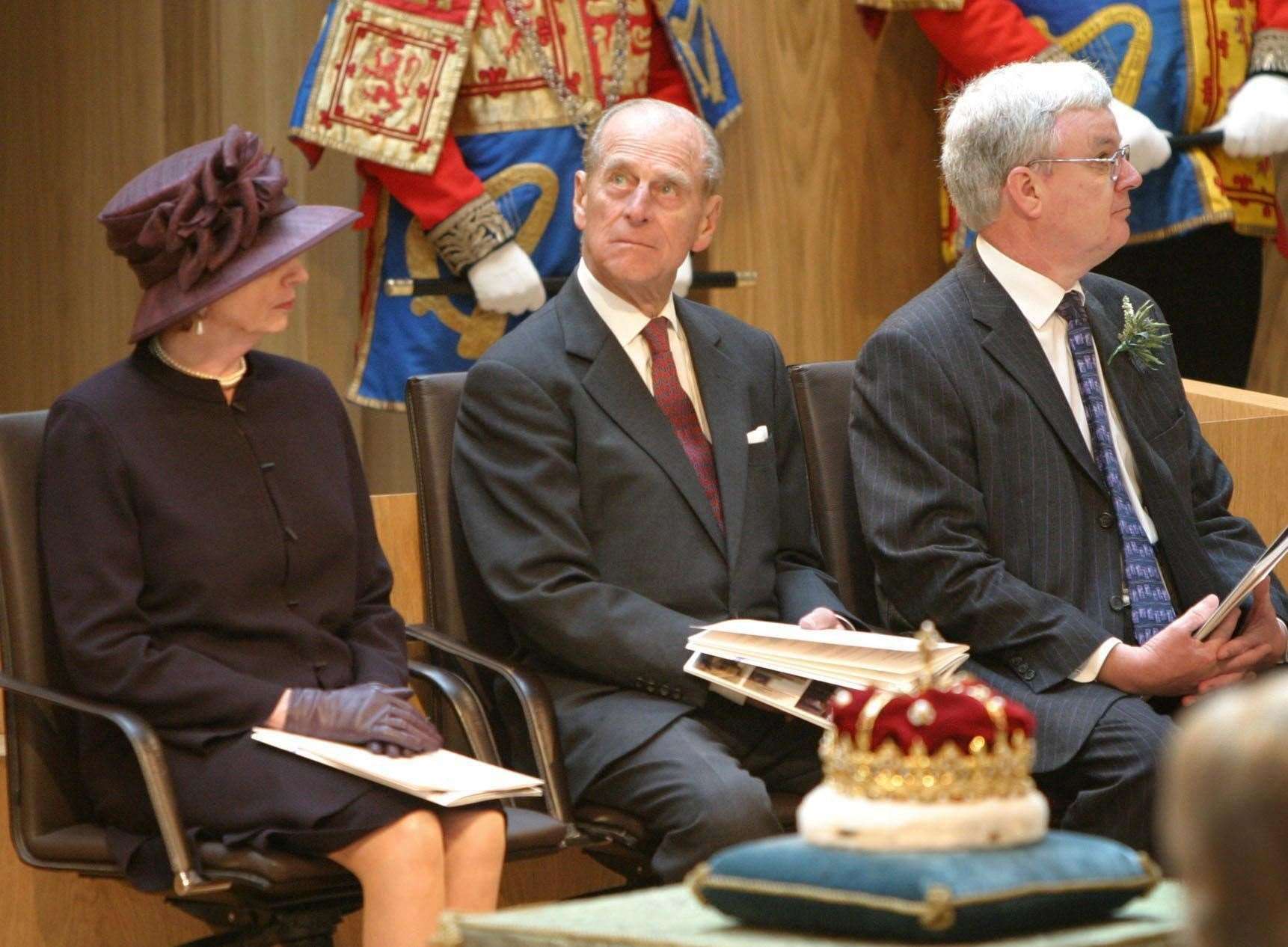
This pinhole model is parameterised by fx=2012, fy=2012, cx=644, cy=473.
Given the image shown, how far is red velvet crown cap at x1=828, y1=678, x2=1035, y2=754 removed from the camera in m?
1.87

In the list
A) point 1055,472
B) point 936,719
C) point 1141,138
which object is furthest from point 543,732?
point 1141,138

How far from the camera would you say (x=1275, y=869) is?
115 cm

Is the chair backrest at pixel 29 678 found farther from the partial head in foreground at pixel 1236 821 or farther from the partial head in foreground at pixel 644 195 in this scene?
the partial head in foreground at pixel 1236 821

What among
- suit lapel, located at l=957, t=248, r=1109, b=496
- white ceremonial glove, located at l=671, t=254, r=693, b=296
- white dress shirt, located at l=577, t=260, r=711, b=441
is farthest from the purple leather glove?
white ceremonial glove, located at l=671, t=254, r=693, b=296

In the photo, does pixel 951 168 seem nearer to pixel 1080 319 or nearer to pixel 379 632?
pixel 1080 319

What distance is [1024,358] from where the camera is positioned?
3.31 meters

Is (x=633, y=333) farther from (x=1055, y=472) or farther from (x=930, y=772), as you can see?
(x=930, y=772)

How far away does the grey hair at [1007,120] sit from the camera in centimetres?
341

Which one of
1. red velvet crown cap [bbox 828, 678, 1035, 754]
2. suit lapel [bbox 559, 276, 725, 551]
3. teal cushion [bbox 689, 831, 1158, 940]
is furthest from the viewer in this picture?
suit lapel [bbox 559, 276, 725, 551]

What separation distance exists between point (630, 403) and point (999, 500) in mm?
616

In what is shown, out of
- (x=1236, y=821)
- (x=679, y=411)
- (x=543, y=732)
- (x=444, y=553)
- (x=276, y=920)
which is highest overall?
(x=1236, y=821)

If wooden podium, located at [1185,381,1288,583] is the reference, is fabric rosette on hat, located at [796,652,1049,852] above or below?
above

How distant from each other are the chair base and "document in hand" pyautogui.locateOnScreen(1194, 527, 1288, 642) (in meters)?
1.33

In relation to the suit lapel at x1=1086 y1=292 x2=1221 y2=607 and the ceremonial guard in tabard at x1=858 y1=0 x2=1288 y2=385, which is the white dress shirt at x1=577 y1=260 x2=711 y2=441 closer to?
the suit lapel at x1=1086 y1=292 x2=1221 y2=607
